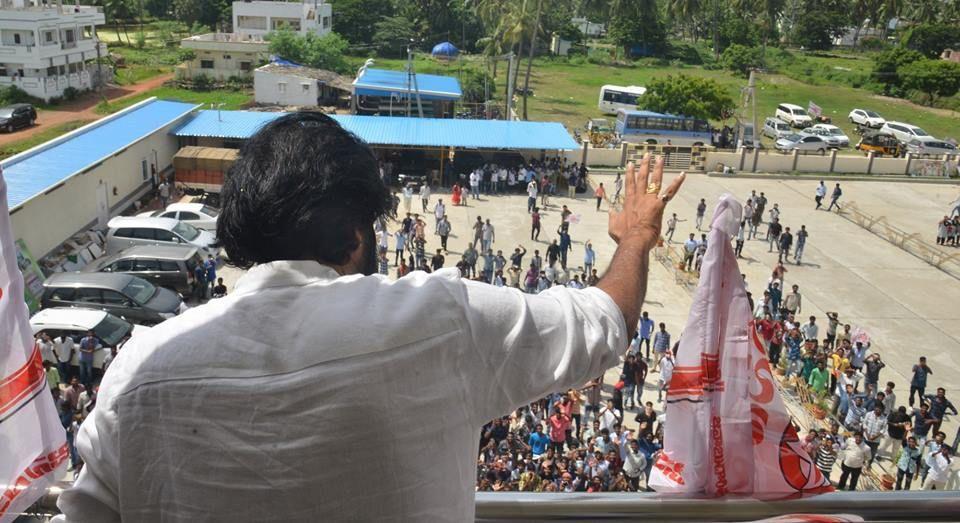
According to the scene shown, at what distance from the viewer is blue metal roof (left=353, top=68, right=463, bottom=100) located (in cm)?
3259

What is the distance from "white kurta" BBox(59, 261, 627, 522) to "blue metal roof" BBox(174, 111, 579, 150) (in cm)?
2250

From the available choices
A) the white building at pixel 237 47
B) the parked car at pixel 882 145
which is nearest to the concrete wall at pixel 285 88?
the white building at pixel 237 47

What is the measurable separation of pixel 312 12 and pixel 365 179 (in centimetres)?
4954

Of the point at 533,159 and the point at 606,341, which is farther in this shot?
the point at 533,159

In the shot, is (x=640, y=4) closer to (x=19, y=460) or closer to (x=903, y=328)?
(x=903, y=328)

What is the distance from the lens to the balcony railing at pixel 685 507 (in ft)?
5.19

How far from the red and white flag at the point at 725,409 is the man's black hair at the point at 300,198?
36.6 inches

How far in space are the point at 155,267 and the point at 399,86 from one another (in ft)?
64.3

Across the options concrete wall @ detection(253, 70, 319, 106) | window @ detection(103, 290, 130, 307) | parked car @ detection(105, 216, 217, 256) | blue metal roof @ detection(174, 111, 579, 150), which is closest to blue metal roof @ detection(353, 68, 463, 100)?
concrete wall @ detection(253, 70, 319, 106)

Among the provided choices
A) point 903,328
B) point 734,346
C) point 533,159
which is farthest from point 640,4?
point 734,346

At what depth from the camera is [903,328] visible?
16219 mm

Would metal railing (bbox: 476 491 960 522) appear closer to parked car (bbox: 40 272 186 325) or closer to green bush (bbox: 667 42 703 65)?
parked car (bbox: 40 272 186 325)

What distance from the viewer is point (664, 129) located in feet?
101

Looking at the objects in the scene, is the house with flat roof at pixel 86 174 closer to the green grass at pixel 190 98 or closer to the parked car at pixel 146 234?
the parked car at pixel 146 234
